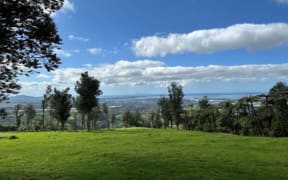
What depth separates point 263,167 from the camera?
20094 millimetres

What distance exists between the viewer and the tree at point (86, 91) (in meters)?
67.7

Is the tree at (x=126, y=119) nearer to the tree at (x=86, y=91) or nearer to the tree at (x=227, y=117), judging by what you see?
the tree at (x=86, y=91)

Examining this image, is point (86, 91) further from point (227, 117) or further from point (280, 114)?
point (280, 114)

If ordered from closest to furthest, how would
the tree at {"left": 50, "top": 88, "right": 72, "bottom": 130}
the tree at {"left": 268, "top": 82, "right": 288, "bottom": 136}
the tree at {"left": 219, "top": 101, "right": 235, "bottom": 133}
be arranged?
the tree at {"left": 268, "top": 82, "right": 288, "bottom": 136}, the tree at {"left": 219, "top": 101, "right": 235, "bottom": 133}, the tree at {"left": 50, "top": 88, "right": 72, "bottom": 130}

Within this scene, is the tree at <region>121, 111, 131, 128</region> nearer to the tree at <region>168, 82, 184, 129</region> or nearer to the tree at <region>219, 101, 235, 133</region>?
the tree at <region>168, 82, 184, 129</region>

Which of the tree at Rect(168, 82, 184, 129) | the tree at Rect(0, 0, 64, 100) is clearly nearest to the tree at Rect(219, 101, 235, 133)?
the tree at Rect(168, 82, 184, 129)

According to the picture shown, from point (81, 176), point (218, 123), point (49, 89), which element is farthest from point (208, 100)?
point (81, 176)

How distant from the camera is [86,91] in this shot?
222 ft

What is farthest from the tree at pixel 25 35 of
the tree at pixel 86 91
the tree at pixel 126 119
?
the tree at pixel 126 119

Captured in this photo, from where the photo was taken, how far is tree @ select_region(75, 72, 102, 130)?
222 ft

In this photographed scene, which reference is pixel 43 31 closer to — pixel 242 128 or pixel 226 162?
pixel 226 162

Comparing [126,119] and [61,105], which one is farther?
[126,119]

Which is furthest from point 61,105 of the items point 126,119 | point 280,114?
point 126,119

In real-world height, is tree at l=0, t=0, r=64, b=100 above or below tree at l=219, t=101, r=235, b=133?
above
